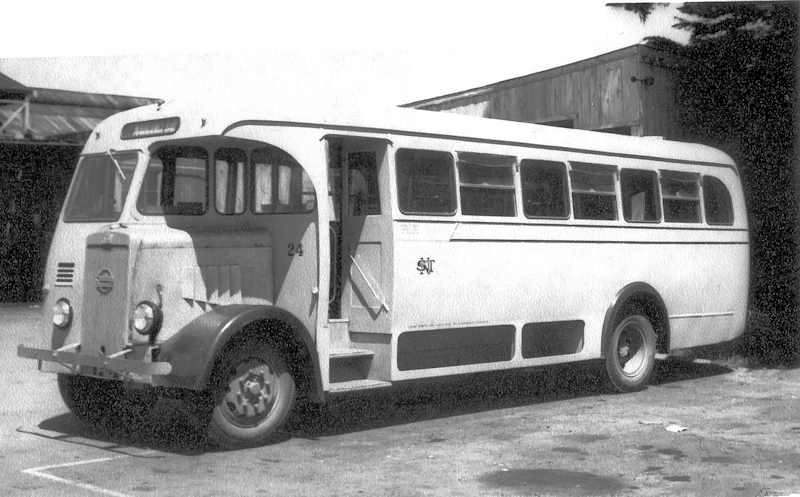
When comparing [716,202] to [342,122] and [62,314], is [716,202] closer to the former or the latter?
[342,122]

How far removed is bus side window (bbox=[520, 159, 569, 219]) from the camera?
1111cm

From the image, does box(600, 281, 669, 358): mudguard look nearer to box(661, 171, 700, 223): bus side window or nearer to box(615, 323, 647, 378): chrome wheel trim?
box(615, 323, 647, 378): chrome wheel trim

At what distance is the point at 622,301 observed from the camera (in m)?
12.1

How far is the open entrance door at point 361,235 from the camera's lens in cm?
962

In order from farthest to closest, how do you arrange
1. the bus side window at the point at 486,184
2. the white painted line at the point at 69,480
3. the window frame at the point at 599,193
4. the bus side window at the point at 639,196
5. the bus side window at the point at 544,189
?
the bus side window at the point at 639,196, the window frame at the point at 599,193, the bus side window at the point at 544,189, the bus side window at the point at 486,184, the white painted line at the point at 69,480

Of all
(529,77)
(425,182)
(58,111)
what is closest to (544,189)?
(425,182)

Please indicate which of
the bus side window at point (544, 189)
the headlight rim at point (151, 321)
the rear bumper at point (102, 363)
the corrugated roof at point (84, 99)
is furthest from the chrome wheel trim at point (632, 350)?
the corrugated roof at point (84, 99)

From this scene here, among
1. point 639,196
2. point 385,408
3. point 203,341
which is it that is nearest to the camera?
point 203,341

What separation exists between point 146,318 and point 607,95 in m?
12.4

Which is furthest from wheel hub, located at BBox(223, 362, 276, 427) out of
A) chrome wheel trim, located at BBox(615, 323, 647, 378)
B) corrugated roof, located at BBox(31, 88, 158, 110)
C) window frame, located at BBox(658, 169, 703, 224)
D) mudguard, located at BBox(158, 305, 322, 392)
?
corrugated roof, located at BBox(31, 88, 158, 110)

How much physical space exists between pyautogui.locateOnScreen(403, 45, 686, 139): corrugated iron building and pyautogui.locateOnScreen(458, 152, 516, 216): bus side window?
8.31 m

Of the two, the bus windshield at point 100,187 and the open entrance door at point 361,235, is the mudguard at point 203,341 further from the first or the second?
the bus windshield at point 100,187

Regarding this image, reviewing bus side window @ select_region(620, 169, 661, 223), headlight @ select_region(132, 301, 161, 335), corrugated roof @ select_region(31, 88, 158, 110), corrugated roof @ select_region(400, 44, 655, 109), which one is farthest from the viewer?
corrugated roof @ select_region(31, 88, 158, 110)

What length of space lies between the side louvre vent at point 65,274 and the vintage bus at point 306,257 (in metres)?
0.01
